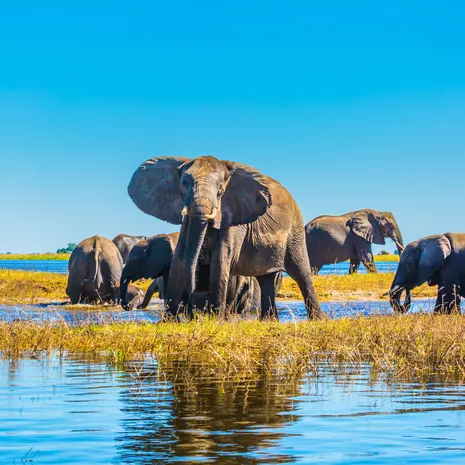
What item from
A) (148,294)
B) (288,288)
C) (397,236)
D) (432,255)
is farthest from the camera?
(397,236)

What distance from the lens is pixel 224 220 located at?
1517 cm

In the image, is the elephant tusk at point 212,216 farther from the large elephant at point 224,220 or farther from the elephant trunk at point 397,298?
the elephant trunk at point 397,298

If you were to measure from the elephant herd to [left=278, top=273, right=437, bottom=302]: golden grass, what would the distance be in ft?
13.4

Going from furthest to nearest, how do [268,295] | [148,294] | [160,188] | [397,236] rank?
1. [397,236]
2. [148,294]
3. [268,295]
4. [160,188]

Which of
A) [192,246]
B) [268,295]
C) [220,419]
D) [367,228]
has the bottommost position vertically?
[220,419]

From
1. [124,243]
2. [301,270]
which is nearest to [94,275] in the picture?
[301,270]

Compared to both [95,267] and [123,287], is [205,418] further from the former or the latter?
[95,267]

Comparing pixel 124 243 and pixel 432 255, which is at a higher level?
pixel 124 243

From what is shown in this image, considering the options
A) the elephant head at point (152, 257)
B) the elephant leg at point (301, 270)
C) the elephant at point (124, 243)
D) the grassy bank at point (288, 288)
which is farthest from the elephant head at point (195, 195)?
the elephant at point (124, 243)

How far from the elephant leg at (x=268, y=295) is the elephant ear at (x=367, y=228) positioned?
21.3m

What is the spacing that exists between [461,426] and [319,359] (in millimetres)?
3719

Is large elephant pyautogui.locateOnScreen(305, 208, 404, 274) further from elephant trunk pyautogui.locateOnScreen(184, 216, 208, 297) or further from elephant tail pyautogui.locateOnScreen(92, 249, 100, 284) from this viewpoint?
elephant trunk pyautogui.locateOnScreen(184, 216, 208, 297)

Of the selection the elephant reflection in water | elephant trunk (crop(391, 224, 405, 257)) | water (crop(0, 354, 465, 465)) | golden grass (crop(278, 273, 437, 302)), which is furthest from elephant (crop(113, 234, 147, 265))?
the elephant reflection in water

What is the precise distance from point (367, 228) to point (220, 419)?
31707 millimetres
